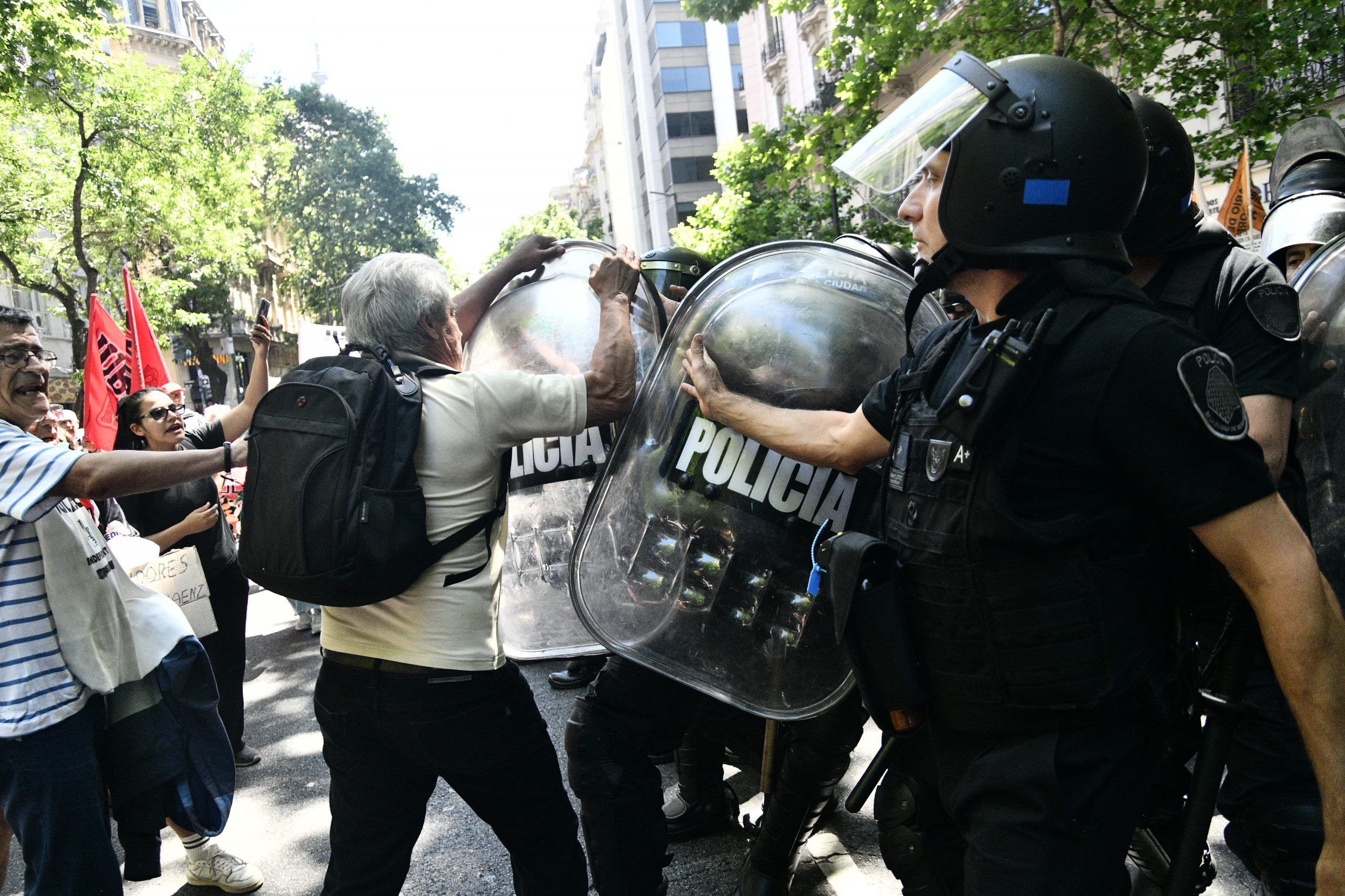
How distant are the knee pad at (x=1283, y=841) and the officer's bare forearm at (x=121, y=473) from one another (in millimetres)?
2314

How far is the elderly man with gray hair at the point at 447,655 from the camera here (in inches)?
82.7

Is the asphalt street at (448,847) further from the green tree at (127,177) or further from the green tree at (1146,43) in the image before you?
the green tree at (127,177)

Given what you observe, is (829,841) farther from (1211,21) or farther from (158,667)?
(1211,21)

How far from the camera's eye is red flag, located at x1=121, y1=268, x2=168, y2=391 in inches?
269

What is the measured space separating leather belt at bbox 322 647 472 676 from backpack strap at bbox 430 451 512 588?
18cm

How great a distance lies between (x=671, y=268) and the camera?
322 centimetres

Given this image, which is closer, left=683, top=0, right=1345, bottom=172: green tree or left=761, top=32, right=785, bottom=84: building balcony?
left=683, top=0, right=1345, bottom=172: green tree

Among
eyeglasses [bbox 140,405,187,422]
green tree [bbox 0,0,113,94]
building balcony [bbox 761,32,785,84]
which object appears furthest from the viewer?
building balcony [bbox 761,32,785,84]

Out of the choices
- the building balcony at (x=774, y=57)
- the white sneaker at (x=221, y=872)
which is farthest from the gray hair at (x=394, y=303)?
the building balcony at (x=774, y=57)

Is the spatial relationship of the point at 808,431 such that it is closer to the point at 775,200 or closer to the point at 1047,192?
the point at 1047,192

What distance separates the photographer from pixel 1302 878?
179cm

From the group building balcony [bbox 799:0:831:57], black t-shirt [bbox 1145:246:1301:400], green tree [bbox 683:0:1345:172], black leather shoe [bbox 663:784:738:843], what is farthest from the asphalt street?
building balcony [bbox 799:0:831:57]

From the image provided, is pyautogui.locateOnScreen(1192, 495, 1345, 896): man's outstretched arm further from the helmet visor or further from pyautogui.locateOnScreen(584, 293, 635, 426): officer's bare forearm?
pyautogui.locateOnScreen(584, 293, 635, 426): officer's bare forearm

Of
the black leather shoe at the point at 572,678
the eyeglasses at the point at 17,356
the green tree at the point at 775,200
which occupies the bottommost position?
the black leather shoe at the point at 572,678
